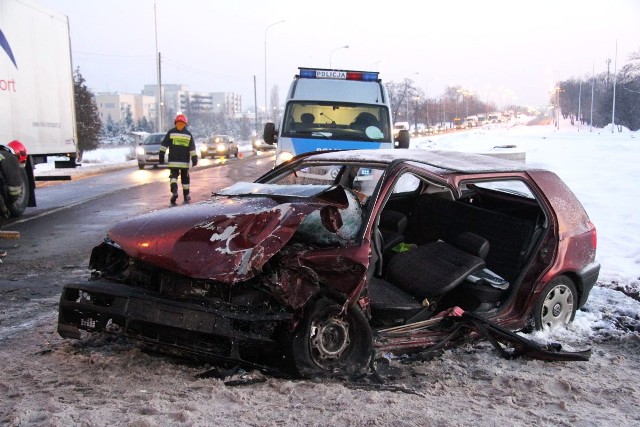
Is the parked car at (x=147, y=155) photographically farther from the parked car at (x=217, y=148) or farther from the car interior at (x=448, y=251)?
the car interior at (x=448, y=251)

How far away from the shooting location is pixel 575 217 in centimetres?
514

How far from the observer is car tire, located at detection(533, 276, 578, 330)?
4887 millimetres

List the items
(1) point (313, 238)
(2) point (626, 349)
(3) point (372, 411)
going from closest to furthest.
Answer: (3) point (372, 411)
(1) point (313, 238)
(2) point (626, 349)

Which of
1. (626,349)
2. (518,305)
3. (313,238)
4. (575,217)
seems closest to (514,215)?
(575,217)

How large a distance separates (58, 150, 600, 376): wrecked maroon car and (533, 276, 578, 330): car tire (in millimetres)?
14

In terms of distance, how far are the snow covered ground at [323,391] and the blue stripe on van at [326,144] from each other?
6545 mm

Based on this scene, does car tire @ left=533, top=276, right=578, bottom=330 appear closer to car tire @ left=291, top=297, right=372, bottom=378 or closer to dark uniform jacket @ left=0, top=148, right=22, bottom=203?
car tire @ left=291, top=297, right=372, bottom=378

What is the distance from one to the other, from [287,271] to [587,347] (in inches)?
103

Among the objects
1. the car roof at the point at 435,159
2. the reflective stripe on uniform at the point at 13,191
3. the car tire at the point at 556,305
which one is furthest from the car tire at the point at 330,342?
the reflective stripe on uniform at the point at 13,191

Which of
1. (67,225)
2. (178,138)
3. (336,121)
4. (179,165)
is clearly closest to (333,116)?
(336,121)

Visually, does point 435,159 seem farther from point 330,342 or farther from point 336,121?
point 336,121

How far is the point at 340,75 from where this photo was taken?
40.2 ft

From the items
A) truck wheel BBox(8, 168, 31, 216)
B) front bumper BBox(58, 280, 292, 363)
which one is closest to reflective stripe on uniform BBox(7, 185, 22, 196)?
truck wheel BBox(8, 168, 31, 216)

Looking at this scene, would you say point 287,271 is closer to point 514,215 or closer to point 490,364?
point 490,364
